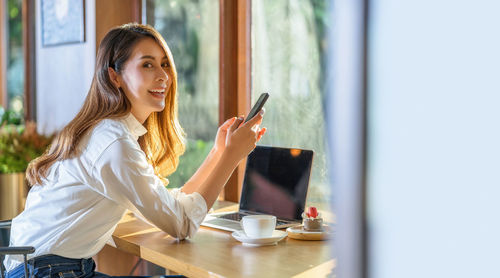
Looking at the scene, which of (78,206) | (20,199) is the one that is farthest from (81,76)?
(78,206)

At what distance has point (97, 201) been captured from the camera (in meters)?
1.46

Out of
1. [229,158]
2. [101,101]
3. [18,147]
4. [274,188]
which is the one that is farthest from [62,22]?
[229,158]

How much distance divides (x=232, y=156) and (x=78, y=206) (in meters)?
0.41

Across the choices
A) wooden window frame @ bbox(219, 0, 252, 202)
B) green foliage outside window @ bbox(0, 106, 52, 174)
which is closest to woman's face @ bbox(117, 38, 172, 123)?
wooden window frame @ bbox(219, 0, 252, 202)

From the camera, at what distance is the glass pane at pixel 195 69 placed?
2.36 m

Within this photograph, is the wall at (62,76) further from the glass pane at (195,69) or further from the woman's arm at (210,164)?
the woman's arm at (210,164)

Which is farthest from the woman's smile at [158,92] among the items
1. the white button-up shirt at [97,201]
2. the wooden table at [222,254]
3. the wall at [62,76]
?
the wall at [62,76]

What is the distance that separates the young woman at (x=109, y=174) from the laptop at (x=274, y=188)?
0.63 ft

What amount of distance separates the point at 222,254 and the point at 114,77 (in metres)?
0.58

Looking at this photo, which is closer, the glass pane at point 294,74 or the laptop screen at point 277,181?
the laptop screen at point 277,181

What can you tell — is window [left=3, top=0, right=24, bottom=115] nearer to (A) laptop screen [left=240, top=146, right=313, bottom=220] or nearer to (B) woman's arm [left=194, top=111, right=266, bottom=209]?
(A) laptop screen [left=240, top=146, right=313, bottom=220]

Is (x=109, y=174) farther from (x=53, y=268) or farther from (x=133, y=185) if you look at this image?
(x=53, y=268)

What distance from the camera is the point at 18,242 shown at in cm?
150

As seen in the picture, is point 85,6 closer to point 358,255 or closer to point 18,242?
point 18,242
